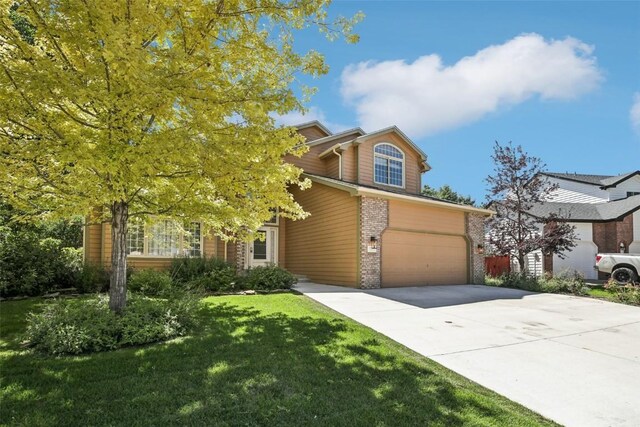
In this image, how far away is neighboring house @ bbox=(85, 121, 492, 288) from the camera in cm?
1273

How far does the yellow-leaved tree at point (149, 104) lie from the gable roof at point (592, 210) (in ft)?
62.0

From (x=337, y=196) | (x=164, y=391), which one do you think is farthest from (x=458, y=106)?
(x=164, y=391)

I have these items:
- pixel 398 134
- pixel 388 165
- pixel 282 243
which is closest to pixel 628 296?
pixel 388 165

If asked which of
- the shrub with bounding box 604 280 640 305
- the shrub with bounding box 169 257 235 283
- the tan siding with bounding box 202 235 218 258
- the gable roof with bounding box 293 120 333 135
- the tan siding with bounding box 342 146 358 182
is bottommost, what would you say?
the shrub with bounding box 604 280 640 305

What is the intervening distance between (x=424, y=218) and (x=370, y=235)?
3.05m

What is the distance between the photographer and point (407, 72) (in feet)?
47.6

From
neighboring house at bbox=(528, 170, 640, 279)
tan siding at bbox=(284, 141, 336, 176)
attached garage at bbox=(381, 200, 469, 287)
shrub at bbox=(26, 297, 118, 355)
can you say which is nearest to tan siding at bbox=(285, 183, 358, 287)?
attached garage at bbox=(381, 200, 469, 287)

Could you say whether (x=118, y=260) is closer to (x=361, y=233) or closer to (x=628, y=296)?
(x=361, y=233)

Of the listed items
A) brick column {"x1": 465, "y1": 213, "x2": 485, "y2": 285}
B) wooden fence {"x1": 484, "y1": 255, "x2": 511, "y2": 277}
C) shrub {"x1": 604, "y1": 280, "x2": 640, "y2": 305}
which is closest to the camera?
shrub {"x1": 604, "y1": 280, "x2": 640, "y2": 305}

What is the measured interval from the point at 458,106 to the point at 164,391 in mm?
17791

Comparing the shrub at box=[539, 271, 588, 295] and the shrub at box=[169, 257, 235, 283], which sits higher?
the shrub at box=[169, 257, 235, 283]

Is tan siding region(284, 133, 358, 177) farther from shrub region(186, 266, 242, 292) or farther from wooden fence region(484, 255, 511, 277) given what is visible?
wooden fence region(484, 255, 511, 277)

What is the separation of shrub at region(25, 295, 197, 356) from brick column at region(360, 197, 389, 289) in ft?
22.6

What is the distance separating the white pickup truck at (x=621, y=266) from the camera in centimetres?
1567
